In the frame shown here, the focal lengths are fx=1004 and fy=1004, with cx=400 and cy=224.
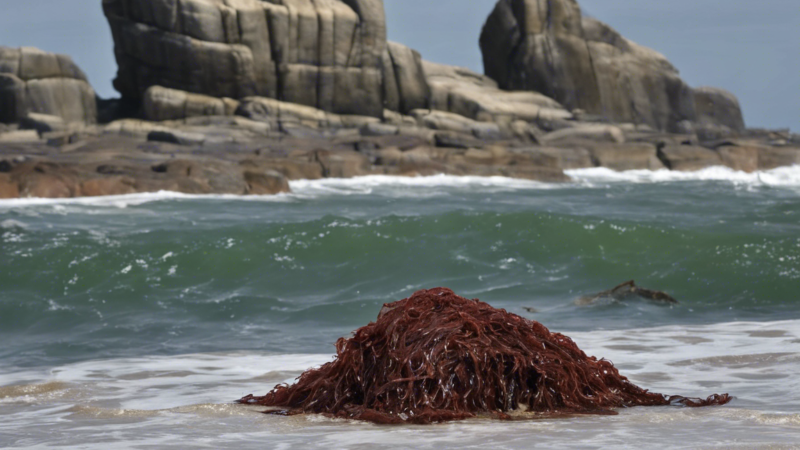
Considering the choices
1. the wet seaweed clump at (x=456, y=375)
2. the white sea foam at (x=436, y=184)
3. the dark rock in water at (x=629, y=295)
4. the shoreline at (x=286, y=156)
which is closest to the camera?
the wet seaweed clump at (x=456, y=375)

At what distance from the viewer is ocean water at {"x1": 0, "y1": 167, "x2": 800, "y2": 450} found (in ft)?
14.0

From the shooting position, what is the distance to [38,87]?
40.2 metres

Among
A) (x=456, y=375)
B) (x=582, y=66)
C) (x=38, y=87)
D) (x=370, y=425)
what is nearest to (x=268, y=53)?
(x=38, y=87)

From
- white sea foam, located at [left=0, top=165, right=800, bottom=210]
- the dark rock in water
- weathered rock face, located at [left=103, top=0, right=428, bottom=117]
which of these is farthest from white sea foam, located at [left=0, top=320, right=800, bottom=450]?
weathered rock face, located at [left=103, top=0, right=428, bottom=117]

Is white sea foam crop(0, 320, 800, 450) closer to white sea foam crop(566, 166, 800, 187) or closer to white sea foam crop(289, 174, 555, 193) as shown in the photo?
white sea foam crop(289, 174, 555, 193)

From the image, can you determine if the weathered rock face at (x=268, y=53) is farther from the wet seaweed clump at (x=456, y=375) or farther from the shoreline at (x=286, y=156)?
the wet seaweed clump at (x=456, y=375)

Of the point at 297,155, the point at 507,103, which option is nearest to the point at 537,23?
the point at 507,103

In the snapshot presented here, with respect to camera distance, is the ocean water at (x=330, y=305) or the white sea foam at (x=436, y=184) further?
the white sea foam at (x=436, y=184)

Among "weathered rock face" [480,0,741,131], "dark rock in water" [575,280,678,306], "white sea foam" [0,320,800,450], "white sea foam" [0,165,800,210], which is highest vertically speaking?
"weathered rock face" [480,0,741,131]

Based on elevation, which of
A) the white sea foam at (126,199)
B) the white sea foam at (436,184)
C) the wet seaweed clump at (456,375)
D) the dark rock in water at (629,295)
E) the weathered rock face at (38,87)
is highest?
the weathered rock face at (38,87)

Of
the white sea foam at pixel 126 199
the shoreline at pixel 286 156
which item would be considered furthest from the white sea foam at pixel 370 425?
the shoreline at pixel 286 156

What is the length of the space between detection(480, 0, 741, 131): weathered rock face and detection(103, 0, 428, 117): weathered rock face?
6562 mm

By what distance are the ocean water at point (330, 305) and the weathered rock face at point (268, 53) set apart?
18.7m

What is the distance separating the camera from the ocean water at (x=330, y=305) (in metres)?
4.27
